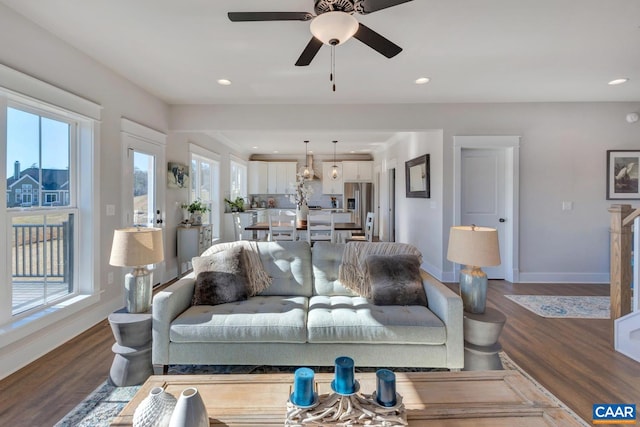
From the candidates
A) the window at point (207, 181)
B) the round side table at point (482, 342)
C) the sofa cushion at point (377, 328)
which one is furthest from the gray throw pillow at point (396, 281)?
the window at point (207, 181)

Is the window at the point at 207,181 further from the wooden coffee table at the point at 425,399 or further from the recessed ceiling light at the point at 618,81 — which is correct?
the recessed ceiling light at the point at 618,81

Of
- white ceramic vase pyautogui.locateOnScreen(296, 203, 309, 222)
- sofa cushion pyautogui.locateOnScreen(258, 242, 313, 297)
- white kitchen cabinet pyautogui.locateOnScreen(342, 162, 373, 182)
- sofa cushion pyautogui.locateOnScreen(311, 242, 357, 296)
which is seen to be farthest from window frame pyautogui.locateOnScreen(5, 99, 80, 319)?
white kitchen cabinet pyautogui.locateOnScreen(342, 162, 373, 182)

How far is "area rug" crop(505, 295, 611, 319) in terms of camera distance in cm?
328

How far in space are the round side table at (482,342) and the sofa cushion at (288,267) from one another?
48.3 inches

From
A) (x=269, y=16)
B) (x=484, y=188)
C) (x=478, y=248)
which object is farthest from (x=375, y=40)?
(x=484, y=188)

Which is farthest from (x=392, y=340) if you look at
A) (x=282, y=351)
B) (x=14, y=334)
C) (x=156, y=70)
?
(x=156, y=70)

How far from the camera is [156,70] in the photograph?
10.9 ft

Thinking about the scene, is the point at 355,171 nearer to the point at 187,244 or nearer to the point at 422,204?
the point at 422,204

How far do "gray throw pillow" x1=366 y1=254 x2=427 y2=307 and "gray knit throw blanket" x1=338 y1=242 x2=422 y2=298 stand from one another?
0.09 m

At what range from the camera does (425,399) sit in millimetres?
1289

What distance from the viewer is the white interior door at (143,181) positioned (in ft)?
11.8

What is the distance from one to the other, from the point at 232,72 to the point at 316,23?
1.95m

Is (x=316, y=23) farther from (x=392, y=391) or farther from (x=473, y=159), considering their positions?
(x=473, y=159)

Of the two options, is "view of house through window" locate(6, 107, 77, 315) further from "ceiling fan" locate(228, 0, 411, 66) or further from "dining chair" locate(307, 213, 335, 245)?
"dining chair" locate(307, 213, 335, 245)
